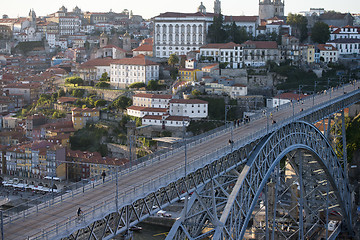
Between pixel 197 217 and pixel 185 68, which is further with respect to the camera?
pixel 185 68

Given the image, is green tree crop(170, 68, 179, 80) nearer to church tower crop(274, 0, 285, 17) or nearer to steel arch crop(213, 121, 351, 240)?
church tower crop(274, 0, 285, 17)

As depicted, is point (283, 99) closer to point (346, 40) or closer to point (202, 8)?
point (346, 40)

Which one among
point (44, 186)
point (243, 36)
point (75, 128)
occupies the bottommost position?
point (44, 186)

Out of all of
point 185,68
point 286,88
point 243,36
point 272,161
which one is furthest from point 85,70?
point 272,161

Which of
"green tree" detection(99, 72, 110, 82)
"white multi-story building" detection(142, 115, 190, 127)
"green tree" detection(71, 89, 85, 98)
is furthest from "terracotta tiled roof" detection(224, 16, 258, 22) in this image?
Answer: "white multi-story building" detection(142, 115, 190, 127)

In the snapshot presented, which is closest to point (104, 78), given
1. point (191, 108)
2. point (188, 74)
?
point (188, 74)

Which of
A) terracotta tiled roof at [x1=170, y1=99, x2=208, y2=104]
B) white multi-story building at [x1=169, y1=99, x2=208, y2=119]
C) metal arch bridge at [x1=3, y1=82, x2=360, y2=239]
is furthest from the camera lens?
terracotta tiled roof at [x1=170, y1=99, x2=208, y2=104]

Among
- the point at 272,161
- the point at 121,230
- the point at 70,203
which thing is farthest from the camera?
the point at 272,161

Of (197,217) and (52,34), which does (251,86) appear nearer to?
(197,217)
